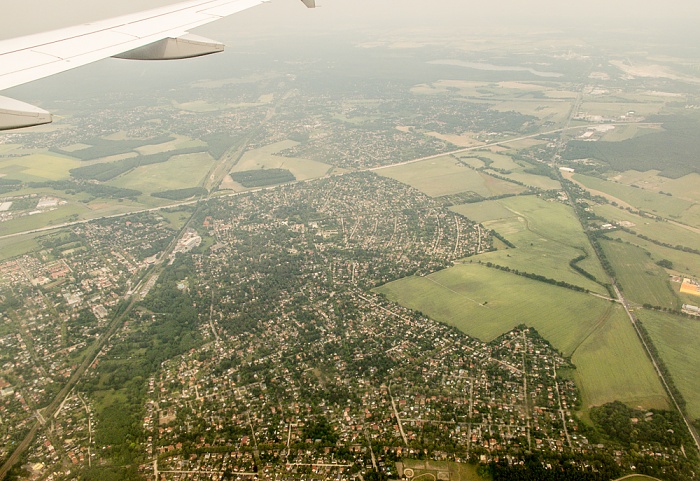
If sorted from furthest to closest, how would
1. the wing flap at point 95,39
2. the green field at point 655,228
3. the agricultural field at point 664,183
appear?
1. the agricultural field at point 664,183
2. the green field at point 655,228
3. the wing flap at point 95,39

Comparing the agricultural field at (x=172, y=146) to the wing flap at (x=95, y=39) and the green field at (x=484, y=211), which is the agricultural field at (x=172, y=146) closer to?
the green field at (x=484, y=211)

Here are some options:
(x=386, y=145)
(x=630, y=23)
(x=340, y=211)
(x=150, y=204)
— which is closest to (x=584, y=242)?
(x=340, y=211)

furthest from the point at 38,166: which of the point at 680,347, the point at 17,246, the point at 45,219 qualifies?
the point at 680,347

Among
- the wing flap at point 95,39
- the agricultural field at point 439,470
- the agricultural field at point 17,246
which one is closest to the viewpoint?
the wing flap at point 95,39

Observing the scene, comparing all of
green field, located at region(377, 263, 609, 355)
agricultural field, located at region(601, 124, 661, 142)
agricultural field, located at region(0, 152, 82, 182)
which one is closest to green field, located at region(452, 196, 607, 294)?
green field, located at region(377, 263, 609, 355)

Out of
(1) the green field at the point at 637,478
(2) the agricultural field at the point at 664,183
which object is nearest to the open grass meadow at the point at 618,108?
(2) the agricultural field at the point at 664,183

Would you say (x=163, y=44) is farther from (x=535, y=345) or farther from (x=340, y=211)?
(x=340, y=211)
